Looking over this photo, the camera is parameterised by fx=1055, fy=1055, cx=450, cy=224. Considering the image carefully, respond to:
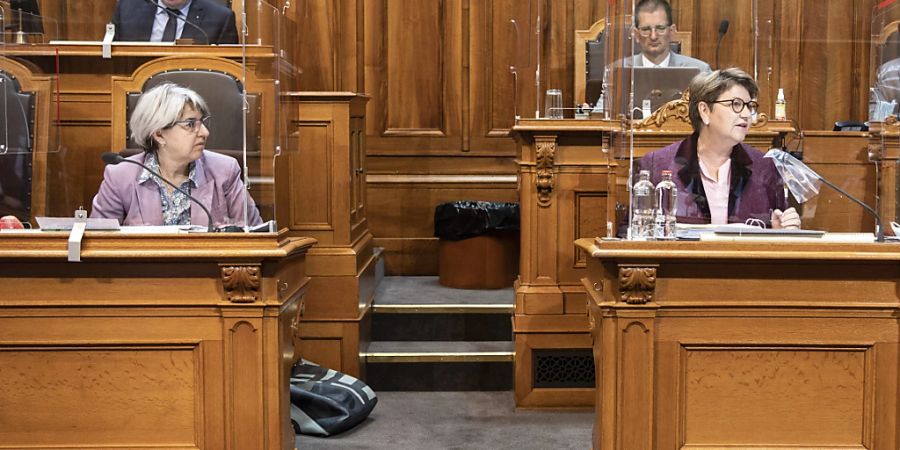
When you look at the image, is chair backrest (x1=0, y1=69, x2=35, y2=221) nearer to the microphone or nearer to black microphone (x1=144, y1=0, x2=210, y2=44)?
black microphone (x1=144, y1=0, x2=210, y2=44)

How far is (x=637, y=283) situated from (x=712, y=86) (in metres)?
0.71

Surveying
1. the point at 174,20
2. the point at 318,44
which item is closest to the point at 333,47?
the point at 318,44

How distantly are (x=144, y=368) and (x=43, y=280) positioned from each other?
0.38 m

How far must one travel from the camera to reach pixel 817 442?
310 centimetres

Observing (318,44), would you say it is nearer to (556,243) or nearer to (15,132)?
(556,243)

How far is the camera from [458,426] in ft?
14.6

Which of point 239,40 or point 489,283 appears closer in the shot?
point 239,40

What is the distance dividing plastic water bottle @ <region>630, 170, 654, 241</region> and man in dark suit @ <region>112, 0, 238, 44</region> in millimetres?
1240

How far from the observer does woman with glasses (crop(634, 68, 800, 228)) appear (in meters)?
3.20

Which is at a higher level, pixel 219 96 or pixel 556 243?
pixel 219 96

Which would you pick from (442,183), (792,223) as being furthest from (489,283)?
(792,223)

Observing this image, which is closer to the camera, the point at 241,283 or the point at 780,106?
the point at 241,283

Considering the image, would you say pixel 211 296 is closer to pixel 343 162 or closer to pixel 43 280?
pixel 43 280

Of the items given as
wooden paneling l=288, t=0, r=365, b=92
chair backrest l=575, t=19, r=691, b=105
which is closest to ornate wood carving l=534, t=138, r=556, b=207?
chair backrest l=575, t=19, r=691, b=105
